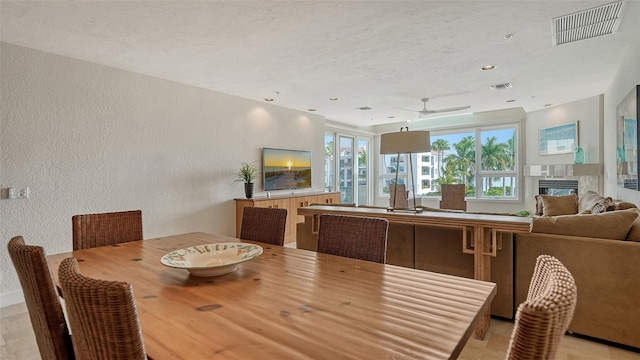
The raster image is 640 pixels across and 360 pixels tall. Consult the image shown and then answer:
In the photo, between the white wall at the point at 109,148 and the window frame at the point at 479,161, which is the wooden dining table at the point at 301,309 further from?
the window frame at the point at 479,161

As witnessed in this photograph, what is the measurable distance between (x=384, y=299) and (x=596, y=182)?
6027 mm

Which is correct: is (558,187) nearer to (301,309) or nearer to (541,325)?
(301,309)

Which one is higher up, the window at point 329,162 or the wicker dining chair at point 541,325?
the window at point 329,162

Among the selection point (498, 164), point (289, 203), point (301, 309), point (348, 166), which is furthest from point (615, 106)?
point (301, 309)

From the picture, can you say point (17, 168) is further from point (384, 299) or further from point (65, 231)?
point (384, 299)

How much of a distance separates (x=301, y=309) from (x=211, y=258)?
71 centimetres

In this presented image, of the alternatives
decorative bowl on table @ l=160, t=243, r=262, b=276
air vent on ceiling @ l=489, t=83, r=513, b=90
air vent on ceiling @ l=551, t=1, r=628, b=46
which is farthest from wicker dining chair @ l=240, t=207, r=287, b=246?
air vent on ceiling @ l=489, t=83, r=513, b=90

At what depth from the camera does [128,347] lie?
70 centimetres

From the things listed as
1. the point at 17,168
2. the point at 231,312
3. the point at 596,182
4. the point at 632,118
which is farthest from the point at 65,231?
the point at 596,182

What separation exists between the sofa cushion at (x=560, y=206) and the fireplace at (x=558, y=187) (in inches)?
57.4

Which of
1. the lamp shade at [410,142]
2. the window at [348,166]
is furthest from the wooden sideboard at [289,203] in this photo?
the lamp shade at [410,142]

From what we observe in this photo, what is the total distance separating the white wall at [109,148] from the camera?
3062 millimetres

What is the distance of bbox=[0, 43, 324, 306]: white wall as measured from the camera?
3.06 meters

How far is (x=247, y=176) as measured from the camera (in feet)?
16.6
